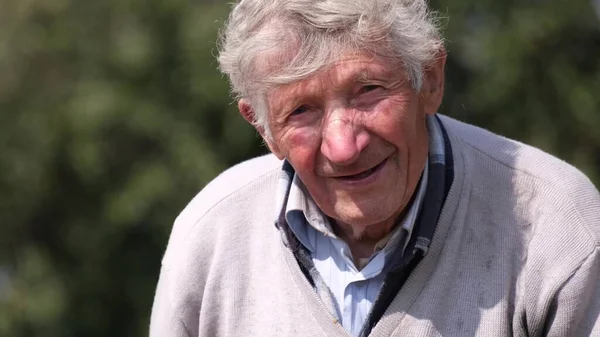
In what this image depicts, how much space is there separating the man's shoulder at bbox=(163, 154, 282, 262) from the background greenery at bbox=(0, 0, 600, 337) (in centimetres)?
287

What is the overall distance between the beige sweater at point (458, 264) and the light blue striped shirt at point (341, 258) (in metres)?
0.05

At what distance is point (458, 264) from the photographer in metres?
2.22

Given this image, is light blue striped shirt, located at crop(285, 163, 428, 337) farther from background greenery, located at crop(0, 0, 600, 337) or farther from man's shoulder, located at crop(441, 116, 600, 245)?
background greenery, located at crop(0, 0, 600, 337)

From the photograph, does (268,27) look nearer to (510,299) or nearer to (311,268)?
(311,268)

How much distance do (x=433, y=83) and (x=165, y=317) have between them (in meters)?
0.82

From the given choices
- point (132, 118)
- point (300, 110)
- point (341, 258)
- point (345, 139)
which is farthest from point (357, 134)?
point (132, 118)

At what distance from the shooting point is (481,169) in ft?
7.54

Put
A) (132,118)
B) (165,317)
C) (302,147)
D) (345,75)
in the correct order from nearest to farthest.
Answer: (345,75) → (302,147) → (165,317) → (132,118)

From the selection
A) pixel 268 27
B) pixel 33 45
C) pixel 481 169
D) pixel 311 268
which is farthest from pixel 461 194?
pixel 33 45

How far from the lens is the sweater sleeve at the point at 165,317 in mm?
2393

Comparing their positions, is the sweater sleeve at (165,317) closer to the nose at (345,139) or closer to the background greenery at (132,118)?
the nose at (345,139)

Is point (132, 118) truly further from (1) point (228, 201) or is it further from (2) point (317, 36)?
(2) point (317, 36)

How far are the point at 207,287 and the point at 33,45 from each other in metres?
4.68

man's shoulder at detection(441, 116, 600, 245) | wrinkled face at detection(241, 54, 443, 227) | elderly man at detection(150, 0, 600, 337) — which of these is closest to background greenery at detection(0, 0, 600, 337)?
man's shoulder at detection(441, 116, 600, 245)
